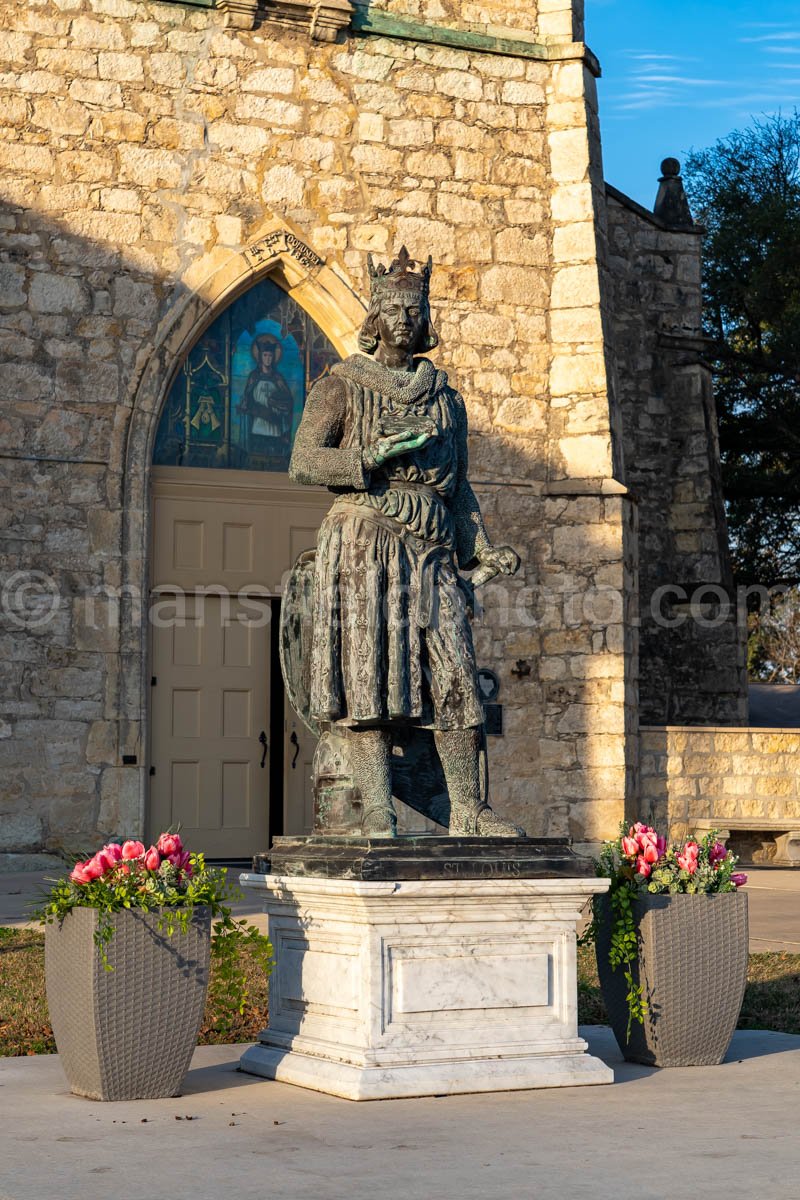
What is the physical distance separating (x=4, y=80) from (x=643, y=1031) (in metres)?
10.1

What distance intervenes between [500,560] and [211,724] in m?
8.25

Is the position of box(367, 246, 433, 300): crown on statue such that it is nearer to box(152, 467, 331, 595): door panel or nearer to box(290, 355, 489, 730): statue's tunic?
box(290, 355, 489, 730): statue's tunic

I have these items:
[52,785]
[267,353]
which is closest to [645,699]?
[267,353]

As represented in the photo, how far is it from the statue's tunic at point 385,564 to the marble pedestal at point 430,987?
67cm

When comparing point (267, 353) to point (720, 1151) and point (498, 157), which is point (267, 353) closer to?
point (498, 157)

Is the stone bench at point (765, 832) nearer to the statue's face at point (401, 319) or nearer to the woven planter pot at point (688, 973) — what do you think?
the woven planter pot at point (688, 973)

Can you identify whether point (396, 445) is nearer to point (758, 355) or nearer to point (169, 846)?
point (169, 846)

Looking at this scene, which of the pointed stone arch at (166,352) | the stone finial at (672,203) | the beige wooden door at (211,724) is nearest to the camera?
the pointed stone arch at (166,352)

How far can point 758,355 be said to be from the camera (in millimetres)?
24688

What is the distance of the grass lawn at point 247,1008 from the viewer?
709 cm

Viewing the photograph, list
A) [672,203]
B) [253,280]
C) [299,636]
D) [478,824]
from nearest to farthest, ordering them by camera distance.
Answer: [478,824], [299,636], [253,280], [672,203]

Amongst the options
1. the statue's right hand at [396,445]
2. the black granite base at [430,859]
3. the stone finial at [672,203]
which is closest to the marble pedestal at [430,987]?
the black granite base at [430,859]

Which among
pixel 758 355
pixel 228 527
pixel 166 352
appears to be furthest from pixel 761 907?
pixel 758 355

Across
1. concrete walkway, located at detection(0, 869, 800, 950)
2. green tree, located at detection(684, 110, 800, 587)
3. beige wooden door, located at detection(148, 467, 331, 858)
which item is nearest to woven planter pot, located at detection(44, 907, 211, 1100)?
concrete walkway, located at detection(0, 869, 800, 950)
